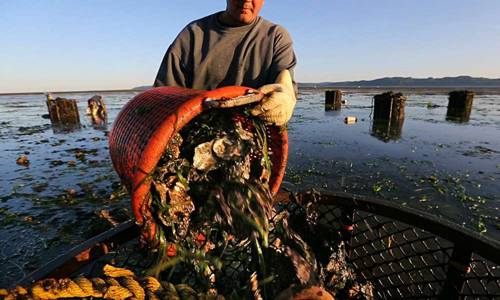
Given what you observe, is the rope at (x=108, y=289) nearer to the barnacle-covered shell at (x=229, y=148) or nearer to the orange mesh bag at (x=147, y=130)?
the orange mesh bag at (x=147, y=130)

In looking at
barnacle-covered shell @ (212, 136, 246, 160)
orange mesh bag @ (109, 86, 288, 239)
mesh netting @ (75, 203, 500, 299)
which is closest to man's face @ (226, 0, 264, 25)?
orange mesh bag @ (109, 86, 288, 239)

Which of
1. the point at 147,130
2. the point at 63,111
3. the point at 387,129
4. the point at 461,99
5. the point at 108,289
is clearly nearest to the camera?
the point at 108,289

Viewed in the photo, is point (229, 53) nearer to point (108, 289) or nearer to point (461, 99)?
point (108, 289)

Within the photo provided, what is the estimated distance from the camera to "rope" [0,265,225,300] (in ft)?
3.15

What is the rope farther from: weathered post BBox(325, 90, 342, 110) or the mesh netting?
weathered post BBox(325, 90, 342, 110)

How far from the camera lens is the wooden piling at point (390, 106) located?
539 inches

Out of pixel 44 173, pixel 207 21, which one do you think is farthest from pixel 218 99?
pixel 44 173

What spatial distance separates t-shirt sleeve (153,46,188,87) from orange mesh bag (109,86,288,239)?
2.00 ft

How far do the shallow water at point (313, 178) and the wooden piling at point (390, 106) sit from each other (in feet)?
10.2

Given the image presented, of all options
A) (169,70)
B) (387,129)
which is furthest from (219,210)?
(387,129)

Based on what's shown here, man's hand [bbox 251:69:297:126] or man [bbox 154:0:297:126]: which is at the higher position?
man [bbox 154:0:297:126]

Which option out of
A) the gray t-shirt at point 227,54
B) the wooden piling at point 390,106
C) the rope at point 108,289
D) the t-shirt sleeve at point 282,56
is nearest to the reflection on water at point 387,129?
the wooden piling at point 390,106

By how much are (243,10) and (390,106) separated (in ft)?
45.9

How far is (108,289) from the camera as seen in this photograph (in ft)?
3.43
